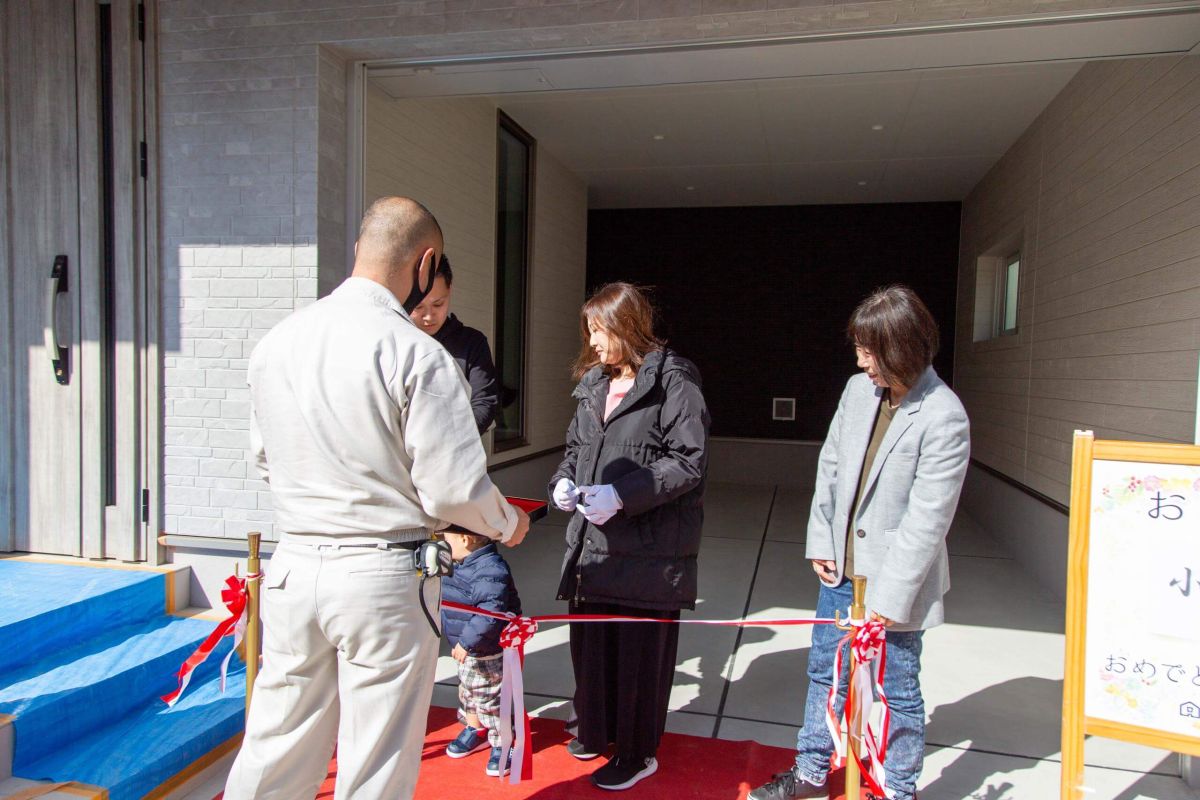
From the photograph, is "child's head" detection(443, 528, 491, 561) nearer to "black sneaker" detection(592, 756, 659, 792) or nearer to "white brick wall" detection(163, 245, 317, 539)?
"black sneaker" detection(592, 756, 659, 792)

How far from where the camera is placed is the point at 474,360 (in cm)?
306

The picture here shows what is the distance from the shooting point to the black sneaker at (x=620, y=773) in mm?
2566

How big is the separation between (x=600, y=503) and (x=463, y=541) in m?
0.41

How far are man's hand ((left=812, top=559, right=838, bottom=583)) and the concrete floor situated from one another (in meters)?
0.73

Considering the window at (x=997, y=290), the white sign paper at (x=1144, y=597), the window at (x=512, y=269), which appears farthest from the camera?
the window at (x=997, y=290)

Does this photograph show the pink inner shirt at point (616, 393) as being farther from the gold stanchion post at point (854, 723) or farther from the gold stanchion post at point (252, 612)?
the gold stanchion post at point (252, 612)

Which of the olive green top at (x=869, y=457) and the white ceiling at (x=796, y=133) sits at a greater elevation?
the white ceiling at (x=796, y=133)

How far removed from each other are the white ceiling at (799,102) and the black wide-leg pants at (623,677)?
7.70 feet

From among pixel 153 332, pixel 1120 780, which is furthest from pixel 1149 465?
pixel 153 332

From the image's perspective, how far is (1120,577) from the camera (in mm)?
2154

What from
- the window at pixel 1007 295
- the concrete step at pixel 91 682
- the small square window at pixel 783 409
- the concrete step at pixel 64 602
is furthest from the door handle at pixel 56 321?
the small square window at pixel 783 409

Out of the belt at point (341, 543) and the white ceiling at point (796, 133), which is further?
the white ceiling at point (796, 133)

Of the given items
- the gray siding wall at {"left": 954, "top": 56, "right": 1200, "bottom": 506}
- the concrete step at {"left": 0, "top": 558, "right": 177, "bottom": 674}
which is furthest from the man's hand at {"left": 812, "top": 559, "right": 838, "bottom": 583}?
the concrete step at {"left": 0, "top": 558, "right": 177, "bottom": 674}

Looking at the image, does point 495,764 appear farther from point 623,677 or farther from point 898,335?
point 898,335
